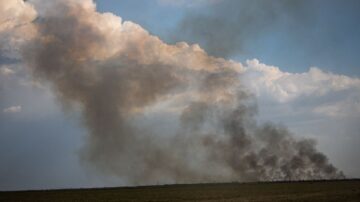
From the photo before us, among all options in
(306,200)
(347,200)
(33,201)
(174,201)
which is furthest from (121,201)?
(347,200)

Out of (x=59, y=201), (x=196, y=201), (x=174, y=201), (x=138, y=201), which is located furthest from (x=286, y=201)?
(x=59, y=201)

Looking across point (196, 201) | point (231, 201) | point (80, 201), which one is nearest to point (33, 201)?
point (80, 201)

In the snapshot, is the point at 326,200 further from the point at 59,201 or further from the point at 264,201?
the point at 59,201

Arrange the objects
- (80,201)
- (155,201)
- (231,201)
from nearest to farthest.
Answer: (231,201)
(155,201)
(80,201)

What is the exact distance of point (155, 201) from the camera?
63.1 metres

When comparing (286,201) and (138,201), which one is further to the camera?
(138,201)

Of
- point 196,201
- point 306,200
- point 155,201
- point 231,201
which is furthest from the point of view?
point 155,201

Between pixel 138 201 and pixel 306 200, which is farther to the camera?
pixel 138 201

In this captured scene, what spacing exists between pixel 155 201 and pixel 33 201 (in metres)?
22.8

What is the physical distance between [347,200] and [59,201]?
144 feet

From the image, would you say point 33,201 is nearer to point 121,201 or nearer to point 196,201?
point 121,201

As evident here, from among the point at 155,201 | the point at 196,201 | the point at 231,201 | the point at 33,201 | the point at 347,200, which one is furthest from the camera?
the point at 33,201

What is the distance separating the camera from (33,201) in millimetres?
72938

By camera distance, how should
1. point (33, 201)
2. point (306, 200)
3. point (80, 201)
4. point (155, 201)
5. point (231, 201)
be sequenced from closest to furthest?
point (306, 200)
point (231, 201)
point (155, 201)
point (80, 201)
point (33, 201)
